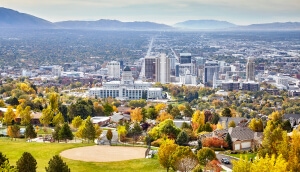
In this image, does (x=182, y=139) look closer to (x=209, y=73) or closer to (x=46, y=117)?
A: (x=46, y=117)

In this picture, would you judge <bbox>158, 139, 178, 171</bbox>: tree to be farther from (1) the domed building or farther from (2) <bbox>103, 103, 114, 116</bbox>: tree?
(1) the domed building

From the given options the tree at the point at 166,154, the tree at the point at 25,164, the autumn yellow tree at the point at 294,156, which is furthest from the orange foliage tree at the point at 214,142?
the tree at the point at 25,164

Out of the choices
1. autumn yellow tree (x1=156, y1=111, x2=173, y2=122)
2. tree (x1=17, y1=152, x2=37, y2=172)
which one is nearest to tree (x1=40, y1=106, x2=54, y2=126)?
autumn yellow tree (x1=156, y1=111, x2=173, y2=122)

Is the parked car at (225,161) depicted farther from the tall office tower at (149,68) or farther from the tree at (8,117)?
the tall office tower at (149,68)

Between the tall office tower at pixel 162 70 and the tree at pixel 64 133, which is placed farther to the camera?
the tall office tower at pixel 162 70

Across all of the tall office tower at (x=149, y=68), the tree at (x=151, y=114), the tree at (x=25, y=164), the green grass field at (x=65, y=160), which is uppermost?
the tree at (x=25, y=164)

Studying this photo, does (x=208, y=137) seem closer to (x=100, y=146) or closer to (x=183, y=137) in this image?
(x=183, y=137)

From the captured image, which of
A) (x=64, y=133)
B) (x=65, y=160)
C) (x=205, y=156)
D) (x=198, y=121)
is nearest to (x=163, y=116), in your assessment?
(x=198, y=121)

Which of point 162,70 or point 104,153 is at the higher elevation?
point 104,153

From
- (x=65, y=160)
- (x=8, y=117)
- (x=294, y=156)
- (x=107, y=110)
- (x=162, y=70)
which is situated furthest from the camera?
(x=162, y=70)
